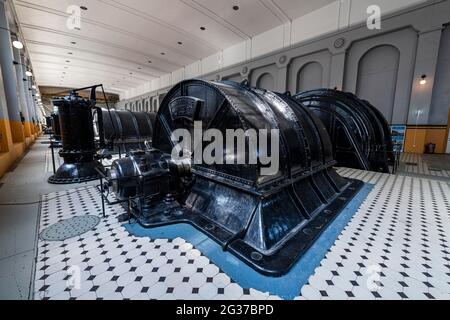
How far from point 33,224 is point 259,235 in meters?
2.95

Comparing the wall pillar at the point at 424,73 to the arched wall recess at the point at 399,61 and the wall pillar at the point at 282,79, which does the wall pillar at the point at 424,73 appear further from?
the wall pillar at the point at 282,79

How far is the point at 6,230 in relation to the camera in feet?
8.17

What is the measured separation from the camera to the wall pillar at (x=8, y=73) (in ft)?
20.1

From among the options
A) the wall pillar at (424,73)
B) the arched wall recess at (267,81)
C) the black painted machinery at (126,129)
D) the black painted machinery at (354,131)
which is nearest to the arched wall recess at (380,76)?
the wall pillar at (424,73)

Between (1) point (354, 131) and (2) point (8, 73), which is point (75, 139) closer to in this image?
(2) point (8, 73)

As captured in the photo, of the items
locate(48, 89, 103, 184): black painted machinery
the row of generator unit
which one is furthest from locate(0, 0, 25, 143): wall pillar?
the row of generator unit

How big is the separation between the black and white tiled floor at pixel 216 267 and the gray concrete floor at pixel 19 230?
10cm

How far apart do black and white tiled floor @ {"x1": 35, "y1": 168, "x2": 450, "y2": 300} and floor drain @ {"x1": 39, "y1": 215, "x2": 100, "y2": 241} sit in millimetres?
111

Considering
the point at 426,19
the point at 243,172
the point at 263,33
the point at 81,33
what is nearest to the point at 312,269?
the point at 243,172

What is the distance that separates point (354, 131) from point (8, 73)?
419 inches

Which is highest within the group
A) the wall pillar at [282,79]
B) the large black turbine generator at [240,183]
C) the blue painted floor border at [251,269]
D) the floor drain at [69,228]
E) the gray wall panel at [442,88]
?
the wall pillar at [282,79]

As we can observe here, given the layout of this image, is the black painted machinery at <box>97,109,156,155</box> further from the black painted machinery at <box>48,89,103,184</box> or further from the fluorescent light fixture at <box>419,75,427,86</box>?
the fluorescent light fixture at <box>419,75,427,86</box>
